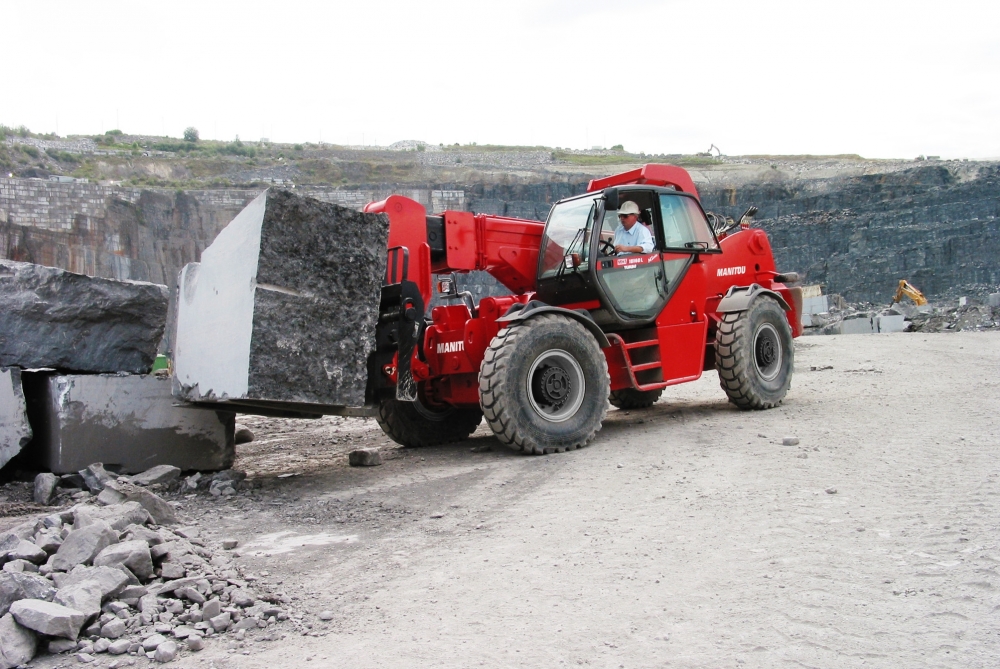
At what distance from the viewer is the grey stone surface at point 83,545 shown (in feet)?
12.3

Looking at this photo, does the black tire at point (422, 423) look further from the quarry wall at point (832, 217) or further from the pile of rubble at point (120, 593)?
the quarry wall at point (832, 217)

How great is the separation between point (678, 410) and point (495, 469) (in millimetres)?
3633

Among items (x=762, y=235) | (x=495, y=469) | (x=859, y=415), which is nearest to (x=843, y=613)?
(x=495, y=469)

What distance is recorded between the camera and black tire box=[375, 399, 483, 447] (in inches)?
309

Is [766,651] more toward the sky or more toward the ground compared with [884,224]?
more toward the ground

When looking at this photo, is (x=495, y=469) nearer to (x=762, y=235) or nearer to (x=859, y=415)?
(x=859, y=415)

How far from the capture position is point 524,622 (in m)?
3.31

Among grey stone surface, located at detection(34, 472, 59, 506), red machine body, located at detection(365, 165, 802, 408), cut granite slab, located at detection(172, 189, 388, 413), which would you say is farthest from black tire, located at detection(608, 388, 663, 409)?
grey stone surface, located at detection(34, 472, 59, 506)

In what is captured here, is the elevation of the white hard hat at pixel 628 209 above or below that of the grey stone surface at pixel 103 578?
above

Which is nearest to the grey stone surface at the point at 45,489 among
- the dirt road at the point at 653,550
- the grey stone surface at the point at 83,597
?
the dirt road at the point at 653,550

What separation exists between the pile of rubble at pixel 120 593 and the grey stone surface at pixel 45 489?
1.50 meters

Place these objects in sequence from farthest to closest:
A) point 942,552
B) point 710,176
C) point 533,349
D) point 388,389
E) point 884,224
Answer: point 710,176
point 884,224
point 533,349
point 388,389
point 942,552

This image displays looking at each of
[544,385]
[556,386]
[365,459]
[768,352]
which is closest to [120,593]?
[365,459]

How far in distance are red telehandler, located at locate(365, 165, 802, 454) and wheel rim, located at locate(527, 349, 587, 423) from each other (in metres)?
0.01
